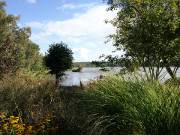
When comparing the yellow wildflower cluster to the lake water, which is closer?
the yellow wildflower cluster

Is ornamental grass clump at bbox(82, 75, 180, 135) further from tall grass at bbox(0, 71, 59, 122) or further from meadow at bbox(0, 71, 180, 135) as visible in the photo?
tall grass at bbox(0, 71, 59, 122)

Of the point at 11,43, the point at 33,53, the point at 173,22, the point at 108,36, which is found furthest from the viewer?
the point at 33,53

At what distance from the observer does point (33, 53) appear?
73.6 feet

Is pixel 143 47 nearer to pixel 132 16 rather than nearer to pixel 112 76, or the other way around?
pixel 132 16

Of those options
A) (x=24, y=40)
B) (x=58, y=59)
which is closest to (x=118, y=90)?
(x=58, y=59)

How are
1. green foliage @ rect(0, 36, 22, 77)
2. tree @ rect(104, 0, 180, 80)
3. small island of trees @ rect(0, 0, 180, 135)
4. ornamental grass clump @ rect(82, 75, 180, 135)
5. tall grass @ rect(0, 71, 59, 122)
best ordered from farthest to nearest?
green foliage @ rect(0, 36, 22, 77) → tree @ rect(104, 0, 180, 80) → tall grass @ rect(0, 71, 59, 122) → small island of trees @ rect(0, 0, 180, 135) → ornamental grass clump @ rect(82, 75, 180, 135)

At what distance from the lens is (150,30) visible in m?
7.20

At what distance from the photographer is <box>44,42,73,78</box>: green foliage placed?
497 inches

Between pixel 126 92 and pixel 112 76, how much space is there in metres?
1.14

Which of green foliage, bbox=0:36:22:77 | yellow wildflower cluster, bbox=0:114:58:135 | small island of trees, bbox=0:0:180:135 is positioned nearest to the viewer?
small island of trees, bbox=0:0:180:135

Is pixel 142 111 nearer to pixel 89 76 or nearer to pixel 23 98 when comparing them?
pixel 89 76

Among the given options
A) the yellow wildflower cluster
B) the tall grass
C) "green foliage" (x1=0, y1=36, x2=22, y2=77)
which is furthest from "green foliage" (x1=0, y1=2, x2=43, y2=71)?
the yellow wildflower cluster

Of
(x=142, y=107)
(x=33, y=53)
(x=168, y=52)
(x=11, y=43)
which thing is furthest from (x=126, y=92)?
(x=33, y=53)

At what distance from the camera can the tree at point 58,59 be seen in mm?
12617
